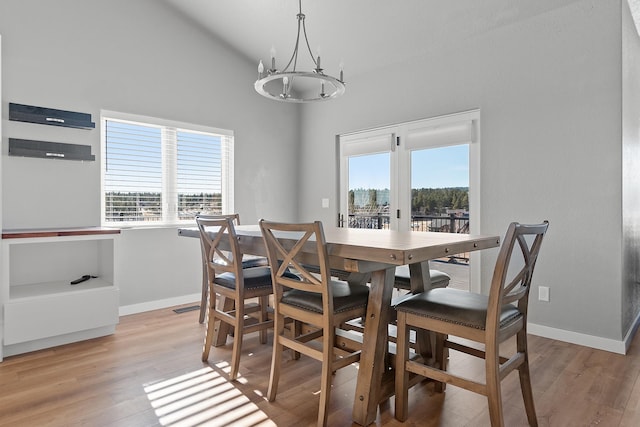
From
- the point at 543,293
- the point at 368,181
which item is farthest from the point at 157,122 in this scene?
the point at 543,293

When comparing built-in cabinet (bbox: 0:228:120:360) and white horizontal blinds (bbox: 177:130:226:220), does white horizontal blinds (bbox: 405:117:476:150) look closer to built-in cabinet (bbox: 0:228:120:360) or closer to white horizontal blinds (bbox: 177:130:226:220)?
white horizontal blinds (bbox: 177:130:226:220)

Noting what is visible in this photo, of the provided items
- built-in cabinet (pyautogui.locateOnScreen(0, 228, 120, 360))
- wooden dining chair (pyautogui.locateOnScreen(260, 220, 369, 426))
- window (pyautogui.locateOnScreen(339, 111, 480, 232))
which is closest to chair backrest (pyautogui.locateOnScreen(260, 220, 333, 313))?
wooden dining chair (pyautogui.locateOnScreen(260, 220, 369, 426))

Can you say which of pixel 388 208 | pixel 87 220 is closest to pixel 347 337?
pixel 388 208

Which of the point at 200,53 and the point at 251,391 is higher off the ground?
the point at 200,53

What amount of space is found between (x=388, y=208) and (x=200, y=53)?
8.93ft

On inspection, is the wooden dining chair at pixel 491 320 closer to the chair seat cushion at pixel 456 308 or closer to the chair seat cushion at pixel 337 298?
the chair seat cushion at pixel 456 308

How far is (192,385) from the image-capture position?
2.25m

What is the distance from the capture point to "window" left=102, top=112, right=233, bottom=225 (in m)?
3.64

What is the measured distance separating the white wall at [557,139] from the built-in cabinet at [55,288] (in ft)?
10.9

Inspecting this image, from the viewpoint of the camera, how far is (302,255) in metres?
1.96

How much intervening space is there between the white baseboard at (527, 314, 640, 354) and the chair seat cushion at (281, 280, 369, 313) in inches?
77.5

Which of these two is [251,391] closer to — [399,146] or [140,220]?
[140,220]

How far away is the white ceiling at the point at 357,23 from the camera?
3.17 metres

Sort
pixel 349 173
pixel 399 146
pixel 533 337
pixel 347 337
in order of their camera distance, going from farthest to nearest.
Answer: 1. pixel 349 173
2. pixel 399 146
3. pixel 533 337
4. pixel 347 337
